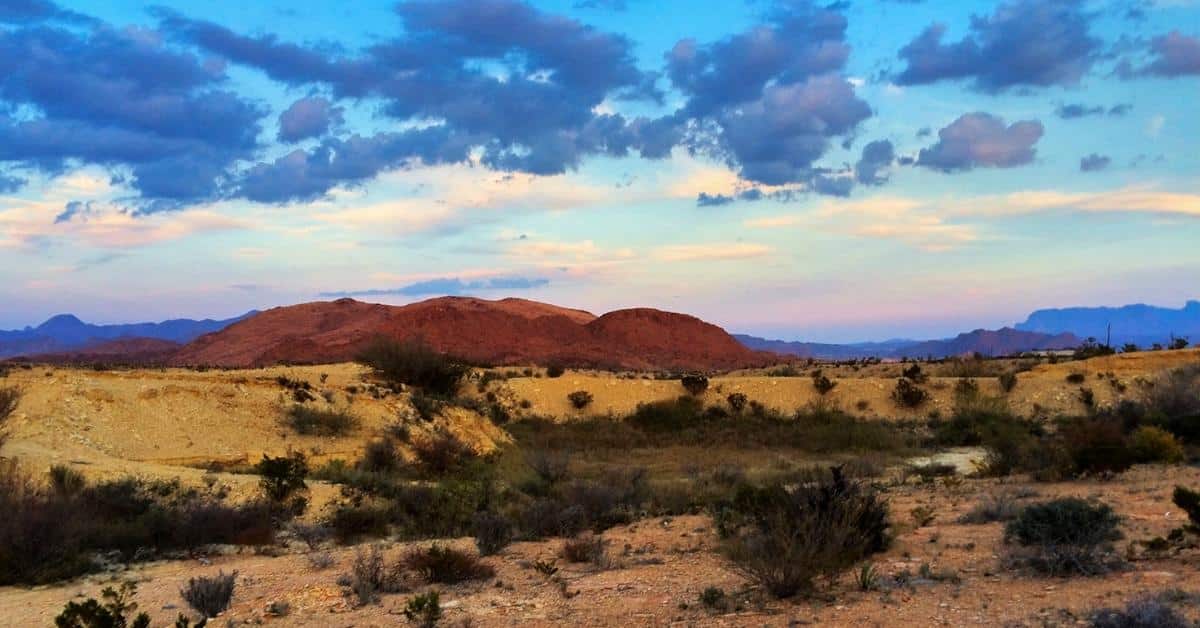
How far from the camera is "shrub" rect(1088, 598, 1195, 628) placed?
622 cm

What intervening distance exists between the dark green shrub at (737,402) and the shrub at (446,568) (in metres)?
28.3

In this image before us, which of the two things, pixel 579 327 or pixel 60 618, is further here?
pixel 579 327

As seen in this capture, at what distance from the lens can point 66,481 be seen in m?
14.8

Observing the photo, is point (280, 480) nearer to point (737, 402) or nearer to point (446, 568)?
point (446, 568)

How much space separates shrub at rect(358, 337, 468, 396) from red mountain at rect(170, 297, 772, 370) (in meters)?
32.9

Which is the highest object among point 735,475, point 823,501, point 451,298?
point 451,298

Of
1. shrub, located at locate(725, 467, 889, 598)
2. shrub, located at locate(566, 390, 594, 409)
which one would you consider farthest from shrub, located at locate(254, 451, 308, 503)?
shrub, located at locate(566, 390, 594, 409)

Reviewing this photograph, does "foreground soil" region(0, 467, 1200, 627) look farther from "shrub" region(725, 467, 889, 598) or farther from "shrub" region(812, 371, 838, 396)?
"shrub" region(812, 371, 838, 396)

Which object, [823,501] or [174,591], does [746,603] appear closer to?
[823,501]

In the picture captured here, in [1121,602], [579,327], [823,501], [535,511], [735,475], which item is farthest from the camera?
[579,327]

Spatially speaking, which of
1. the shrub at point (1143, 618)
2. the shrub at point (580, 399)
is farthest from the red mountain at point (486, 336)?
the shrub at point (1143, 618)

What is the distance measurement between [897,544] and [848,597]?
3058mm

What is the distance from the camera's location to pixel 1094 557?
→ 887 centimetres

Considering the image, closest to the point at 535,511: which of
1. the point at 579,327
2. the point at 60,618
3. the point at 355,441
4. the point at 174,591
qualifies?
the point at 174,591
